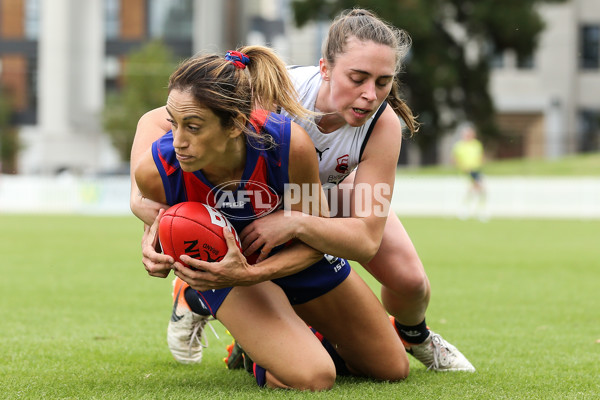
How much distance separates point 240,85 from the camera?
369 centimetres

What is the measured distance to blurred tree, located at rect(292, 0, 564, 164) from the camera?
30500mm

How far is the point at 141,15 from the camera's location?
46500mm

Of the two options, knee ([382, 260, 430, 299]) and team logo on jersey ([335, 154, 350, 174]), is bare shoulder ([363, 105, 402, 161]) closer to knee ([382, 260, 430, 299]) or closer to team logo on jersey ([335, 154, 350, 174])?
team logo on jersey ([335, 154, 350, 174])

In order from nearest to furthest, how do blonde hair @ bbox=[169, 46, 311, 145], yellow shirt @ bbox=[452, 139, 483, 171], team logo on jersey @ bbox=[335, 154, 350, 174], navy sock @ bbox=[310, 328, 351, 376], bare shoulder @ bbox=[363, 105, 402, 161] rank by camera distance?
blonde hair @ bbox=[169, 46, 311, 145], bare shoulder @ bbox=[363, 105, 402, 161], team logo on jersey @ bbox=[335, 154, 350, 174], navy sock @ bbox=[310, 328, 351, 376], yellow shirt @ bbox=[452, 139, 483, 171]

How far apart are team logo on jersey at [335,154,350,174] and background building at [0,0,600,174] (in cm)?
3322

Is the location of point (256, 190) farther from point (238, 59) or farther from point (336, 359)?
point (336, 359)

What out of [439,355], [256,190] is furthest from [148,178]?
[439,355]

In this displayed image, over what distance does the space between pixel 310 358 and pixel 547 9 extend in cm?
3926

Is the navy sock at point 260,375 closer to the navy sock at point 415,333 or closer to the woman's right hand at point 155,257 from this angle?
the woman's right hand at point 155,257

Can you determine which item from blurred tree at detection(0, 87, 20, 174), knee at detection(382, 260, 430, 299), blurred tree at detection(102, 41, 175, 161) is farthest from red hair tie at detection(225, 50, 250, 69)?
blurred tree at detection(0, 87, 20, 174)

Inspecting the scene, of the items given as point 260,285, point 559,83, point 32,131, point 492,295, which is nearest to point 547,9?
point 559,83

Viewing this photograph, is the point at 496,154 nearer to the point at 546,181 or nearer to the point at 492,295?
the point at 546,181

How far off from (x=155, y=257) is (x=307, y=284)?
0.83m

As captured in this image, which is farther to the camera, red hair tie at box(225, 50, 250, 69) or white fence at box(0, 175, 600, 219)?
white fence at box(0, 175, 600, 219)
